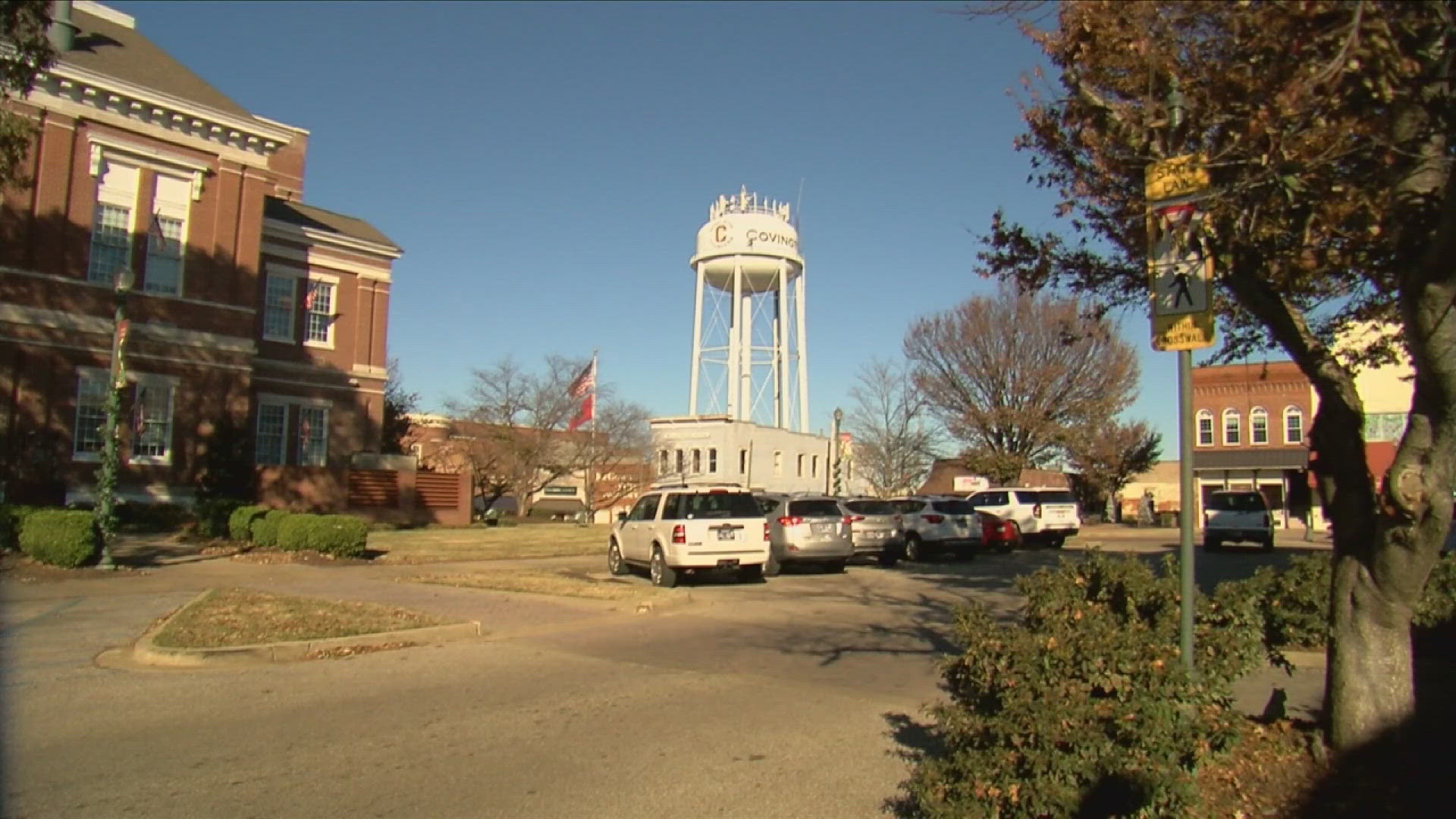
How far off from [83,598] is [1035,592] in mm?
13877

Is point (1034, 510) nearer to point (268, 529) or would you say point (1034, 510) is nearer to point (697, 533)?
point (697, 533)

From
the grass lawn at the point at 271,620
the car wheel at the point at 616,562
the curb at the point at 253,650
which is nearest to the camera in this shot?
the curb at the point at 253,650

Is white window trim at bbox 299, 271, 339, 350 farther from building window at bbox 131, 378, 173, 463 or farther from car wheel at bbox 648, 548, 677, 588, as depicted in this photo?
car wheel at bbox 648, 548, 677, 588

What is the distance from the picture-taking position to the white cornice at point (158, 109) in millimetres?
27391

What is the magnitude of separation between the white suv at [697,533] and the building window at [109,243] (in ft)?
60.6

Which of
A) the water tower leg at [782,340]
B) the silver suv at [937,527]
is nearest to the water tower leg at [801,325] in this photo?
the water tower leg at [782,340]

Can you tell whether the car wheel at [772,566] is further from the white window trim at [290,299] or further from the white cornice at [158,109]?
the white window trim at [290,299]

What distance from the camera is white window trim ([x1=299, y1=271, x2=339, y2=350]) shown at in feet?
123

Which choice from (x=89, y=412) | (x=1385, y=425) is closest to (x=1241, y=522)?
(x=1385, y=425)

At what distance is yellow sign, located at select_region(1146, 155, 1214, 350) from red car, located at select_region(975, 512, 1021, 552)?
2478 cm

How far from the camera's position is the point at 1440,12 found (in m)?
3.79

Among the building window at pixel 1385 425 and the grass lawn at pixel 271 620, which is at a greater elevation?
the building window at pixel 1385 425

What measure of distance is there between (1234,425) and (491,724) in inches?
2238

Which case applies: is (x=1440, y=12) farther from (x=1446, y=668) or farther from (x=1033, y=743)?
(x=1446, y=668)
